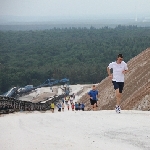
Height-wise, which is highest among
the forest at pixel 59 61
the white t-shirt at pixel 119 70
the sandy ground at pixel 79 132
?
the white t-shirt at pixel 119 70

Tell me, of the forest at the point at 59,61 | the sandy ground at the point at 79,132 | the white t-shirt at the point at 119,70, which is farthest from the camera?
the forest at the point at 59,61

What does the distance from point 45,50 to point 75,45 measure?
1185 cm

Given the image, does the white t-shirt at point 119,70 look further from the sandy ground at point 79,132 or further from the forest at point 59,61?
the forest at point 59,61

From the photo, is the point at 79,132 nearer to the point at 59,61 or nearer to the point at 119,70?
the point at 119,70

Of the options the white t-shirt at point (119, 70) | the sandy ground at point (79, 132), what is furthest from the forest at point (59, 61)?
the sandy ground at point (79, 132)

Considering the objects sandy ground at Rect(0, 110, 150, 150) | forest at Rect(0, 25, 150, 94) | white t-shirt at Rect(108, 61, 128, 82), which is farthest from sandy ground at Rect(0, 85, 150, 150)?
forest at Rect(0, 25, 150, 94)

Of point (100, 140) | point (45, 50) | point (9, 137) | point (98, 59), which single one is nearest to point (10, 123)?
point (9, 137)

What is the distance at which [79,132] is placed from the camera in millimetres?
9359

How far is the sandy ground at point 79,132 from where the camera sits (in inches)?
322

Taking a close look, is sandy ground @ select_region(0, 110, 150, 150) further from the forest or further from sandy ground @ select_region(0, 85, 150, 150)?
the forest

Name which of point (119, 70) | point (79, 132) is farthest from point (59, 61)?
point (79, 132)

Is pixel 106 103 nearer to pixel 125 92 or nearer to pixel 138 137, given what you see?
pixel 125 92

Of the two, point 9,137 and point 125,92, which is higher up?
point 9,137

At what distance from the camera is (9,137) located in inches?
357
